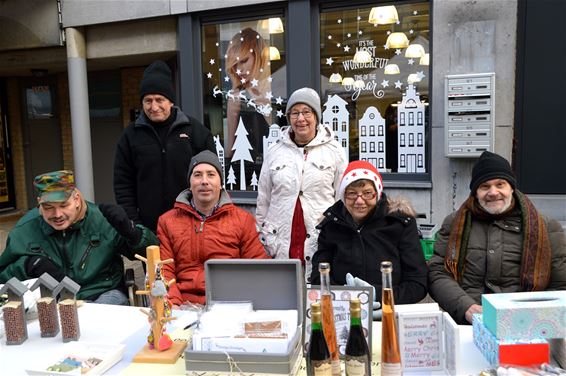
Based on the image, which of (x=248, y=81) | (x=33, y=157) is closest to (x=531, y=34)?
(x=248, y=81)

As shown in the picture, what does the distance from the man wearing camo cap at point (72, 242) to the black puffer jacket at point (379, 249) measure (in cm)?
110

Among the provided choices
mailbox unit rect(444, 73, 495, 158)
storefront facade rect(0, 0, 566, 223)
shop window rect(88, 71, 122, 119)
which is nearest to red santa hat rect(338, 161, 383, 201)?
storefront facade rect(0, 0, 566, 223)

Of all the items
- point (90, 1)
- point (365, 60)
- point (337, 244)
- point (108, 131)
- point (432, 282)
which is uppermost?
point (90, 1)

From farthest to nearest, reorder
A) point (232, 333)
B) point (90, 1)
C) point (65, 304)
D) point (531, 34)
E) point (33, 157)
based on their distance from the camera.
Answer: point (33, 157) < point (90, 1) < point (531, 34) < point (65, 304) < point (232, 333)

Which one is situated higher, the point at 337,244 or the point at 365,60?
the point at 365,60

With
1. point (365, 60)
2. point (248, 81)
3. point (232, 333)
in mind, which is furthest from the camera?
point (248, 81)

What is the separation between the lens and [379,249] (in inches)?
98.4

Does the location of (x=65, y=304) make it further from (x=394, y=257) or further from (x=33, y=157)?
(x=33, y=157)

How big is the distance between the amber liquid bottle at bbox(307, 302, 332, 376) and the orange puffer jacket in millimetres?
1326

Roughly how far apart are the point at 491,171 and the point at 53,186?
2.15 meters

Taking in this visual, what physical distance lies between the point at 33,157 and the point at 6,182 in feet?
2.26

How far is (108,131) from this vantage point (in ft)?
27.4

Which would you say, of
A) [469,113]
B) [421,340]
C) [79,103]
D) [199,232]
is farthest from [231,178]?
[421,340]

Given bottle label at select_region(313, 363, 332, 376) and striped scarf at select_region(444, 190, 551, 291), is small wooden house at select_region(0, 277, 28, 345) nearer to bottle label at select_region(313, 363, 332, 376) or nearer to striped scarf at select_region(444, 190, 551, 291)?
bottle label at select_region(313, 363, 332, 376)
